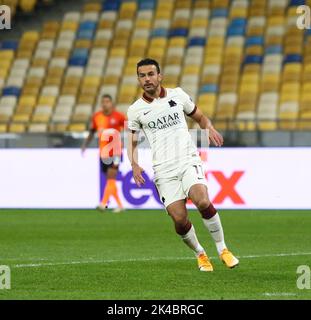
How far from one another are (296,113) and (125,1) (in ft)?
25.5

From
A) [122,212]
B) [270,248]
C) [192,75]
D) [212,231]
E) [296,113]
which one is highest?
[192,75]

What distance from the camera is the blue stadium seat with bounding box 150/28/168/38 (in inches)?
1230

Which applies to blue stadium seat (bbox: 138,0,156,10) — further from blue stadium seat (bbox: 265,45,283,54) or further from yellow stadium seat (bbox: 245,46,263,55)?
blue stadium seat (bbox: 265,45,283,54)

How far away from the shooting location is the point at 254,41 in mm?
29938

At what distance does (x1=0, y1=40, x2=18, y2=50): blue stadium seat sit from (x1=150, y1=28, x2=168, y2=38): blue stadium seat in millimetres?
3799

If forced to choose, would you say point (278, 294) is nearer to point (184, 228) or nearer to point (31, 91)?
point (184, 228)

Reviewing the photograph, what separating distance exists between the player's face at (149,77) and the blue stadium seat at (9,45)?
2019 centimetres

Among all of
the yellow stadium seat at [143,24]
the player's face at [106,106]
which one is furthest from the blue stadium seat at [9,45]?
the player's face at [106,106]

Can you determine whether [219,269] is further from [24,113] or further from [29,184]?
[24,113]

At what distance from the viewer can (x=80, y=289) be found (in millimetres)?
10594

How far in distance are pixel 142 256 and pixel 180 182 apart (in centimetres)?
214

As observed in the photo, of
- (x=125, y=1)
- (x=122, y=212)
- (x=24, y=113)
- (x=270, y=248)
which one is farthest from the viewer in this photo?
(x=125, y=1)

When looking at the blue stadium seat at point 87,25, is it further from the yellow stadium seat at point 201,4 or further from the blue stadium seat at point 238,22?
→ the blue stadium seat at point 238,22
